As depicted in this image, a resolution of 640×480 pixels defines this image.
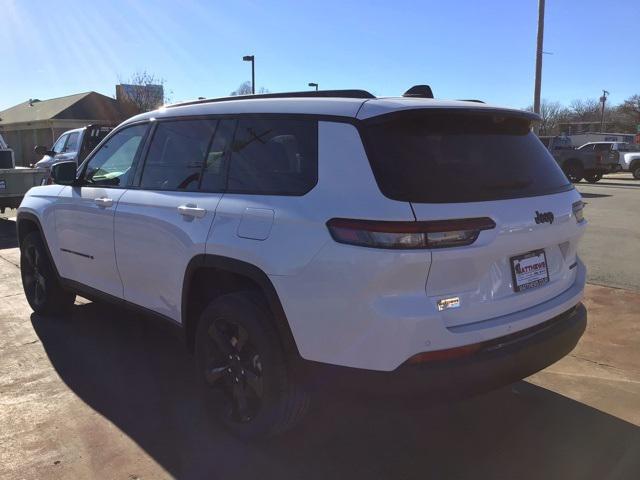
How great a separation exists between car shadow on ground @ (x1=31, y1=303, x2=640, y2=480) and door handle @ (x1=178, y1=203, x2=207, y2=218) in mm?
1259

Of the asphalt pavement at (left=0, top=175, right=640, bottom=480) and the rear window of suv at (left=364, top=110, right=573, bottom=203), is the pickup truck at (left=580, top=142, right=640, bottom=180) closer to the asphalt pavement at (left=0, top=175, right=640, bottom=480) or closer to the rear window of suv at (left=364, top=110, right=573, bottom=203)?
the asphalt pavement at (left=0, top=175, right=640, bottom=480)

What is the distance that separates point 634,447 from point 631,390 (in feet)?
2.72

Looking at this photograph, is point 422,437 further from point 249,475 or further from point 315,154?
point 315,154

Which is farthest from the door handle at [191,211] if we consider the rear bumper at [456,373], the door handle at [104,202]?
the rear bumper at [456,373]

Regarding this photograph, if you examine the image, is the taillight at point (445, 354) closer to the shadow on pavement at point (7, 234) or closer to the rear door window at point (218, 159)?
the rear door window at point (218, 159)

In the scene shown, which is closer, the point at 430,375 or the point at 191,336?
the point at 430,375

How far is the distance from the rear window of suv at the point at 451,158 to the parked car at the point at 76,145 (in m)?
11.7

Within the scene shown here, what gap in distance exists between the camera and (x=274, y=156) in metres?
3.10

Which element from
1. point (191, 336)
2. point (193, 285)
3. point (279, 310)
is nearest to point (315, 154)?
point (279, 310)

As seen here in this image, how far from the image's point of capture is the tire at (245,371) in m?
2.92

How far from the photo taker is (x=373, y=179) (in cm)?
258

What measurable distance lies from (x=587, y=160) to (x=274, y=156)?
2396 cm

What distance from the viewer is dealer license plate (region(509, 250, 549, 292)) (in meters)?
2.82

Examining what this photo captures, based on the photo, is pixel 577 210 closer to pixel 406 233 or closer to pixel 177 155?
pixel 406 233
